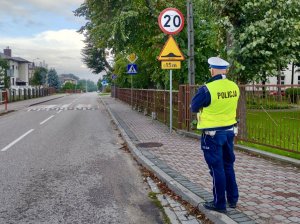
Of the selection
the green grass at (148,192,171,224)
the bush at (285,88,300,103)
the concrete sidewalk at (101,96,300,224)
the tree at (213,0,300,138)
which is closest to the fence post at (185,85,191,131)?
the concrete sidewalk at (101,96,300,224)

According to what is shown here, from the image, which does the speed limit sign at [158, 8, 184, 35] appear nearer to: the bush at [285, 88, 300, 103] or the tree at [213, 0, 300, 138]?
the tree at [213, 0, 300, 138]

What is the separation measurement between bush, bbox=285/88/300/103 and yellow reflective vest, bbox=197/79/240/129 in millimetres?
3271

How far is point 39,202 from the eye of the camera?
18.5 ft

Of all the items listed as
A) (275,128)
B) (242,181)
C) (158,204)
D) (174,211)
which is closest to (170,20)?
(275,128)

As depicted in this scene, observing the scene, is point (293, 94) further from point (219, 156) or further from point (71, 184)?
point (71, 184)

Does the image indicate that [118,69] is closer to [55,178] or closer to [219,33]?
[219,33]

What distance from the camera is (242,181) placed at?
6.32m

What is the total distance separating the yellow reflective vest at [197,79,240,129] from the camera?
15.3 feet

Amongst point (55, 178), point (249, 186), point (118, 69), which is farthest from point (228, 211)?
point (118, 69)

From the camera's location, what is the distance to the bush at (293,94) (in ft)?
24.9

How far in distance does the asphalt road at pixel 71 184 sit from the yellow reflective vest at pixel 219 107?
1455 millimetres

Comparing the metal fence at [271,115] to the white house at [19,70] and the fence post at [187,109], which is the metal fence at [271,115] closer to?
the fence post at [187,109]

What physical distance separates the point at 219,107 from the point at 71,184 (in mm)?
3296

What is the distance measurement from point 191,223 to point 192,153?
4332mm
